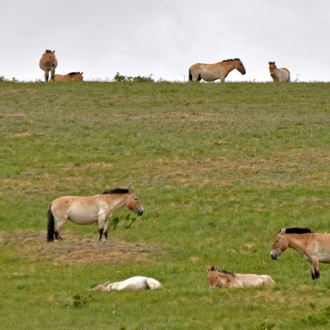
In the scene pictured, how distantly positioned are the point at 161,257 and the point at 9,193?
27.3 ft

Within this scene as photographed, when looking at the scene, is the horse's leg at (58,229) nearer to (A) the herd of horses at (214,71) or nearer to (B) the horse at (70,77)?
(A) the herd of horses at (214,71)

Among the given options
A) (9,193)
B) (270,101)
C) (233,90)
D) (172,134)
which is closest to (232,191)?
(9,193)

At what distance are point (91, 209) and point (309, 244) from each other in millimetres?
5724

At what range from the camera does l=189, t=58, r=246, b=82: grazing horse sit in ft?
166

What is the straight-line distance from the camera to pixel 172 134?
36500 millimetres

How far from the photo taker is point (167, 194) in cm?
2736

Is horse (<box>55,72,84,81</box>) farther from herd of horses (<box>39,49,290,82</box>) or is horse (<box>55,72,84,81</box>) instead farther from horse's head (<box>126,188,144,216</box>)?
horse's head (<box>126,188,144,216</box>)

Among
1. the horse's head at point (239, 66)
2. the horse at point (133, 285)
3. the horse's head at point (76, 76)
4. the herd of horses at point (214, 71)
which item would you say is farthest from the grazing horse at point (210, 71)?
the horse at point (133, 285)

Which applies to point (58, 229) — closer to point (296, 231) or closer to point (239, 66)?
point (296, 231)

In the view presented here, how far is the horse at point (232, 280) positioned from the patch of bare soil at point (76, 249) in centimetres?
311

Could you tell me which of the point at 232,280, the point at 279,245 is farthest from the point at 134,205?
the point at 232,280

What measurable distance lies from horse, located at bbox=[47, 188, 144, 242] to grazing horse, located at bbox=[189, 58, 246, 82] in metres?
29.4

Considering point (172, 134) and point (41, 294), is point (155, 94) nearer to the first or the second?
point (172, 134)

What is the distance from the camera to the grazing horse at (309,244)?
58.6 feet
